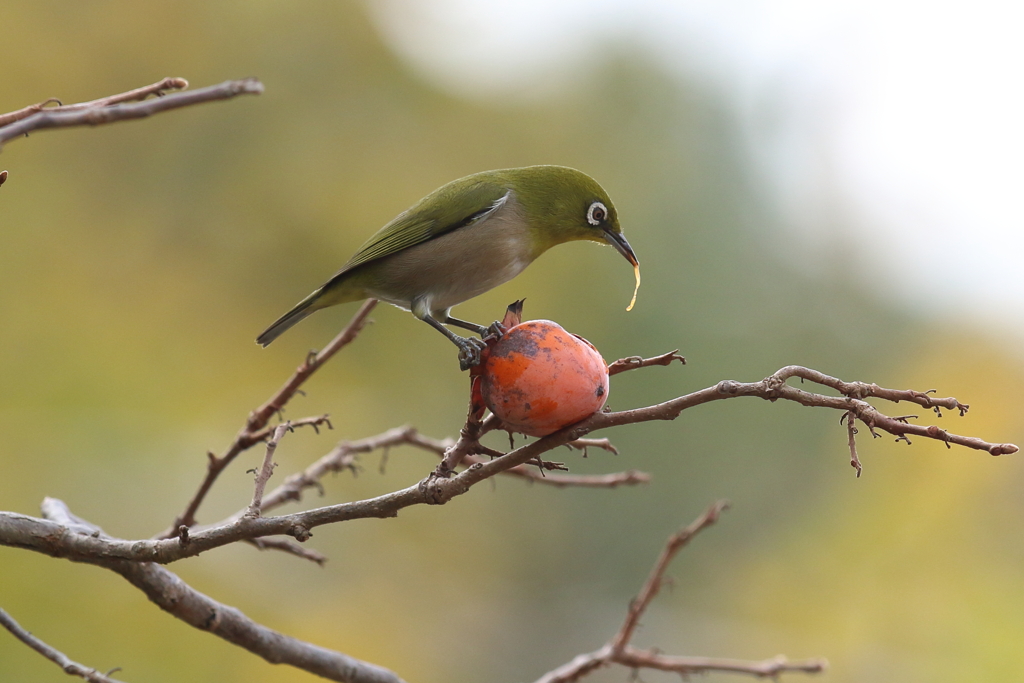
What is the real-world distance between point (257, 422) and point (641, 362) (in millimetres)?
1532

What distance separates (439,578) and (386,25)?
13.6 meters

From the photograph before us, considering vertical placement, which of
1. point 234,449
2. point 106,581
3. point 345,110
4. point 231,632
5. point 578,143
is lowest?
point 231,632

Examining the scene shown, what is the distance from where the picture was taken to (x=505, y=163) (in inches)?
810

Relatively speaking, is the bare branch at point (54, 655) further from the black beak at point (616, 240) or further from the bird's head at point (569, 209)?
the black beak at point (616, 240)

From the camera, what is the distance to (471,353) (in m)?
2.42

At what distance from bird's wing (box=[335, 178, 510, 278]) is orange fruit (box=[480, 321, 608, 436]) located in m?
1.71

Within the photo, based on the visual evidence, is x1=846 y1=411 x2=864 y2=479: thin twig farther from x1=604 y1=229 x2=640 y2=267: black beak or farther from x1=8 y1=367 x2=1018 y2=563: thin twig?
x1=604 y1=229 x2=640 y2=267: black beak

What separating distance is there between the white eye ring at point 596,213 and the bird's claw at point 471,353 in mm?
1648

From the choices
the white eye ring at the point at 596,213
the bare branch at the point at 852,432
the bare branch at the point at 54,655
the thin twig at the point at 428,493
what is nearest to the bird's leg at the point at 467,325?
the thin twig at the point at 428,493

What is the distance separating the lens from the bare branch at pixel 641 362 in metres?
2.03

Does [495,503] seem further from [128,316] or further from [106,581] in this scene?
[106,581]

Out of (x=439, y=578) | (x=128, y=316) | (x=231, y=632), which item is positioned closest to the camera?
(x=231, y=632)

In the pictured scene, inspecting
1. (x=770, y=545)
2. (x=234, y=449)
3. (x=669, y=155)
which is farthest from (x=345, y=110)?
(x=234, y=449)

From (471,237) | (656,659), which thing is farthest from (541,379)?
(471,237)
